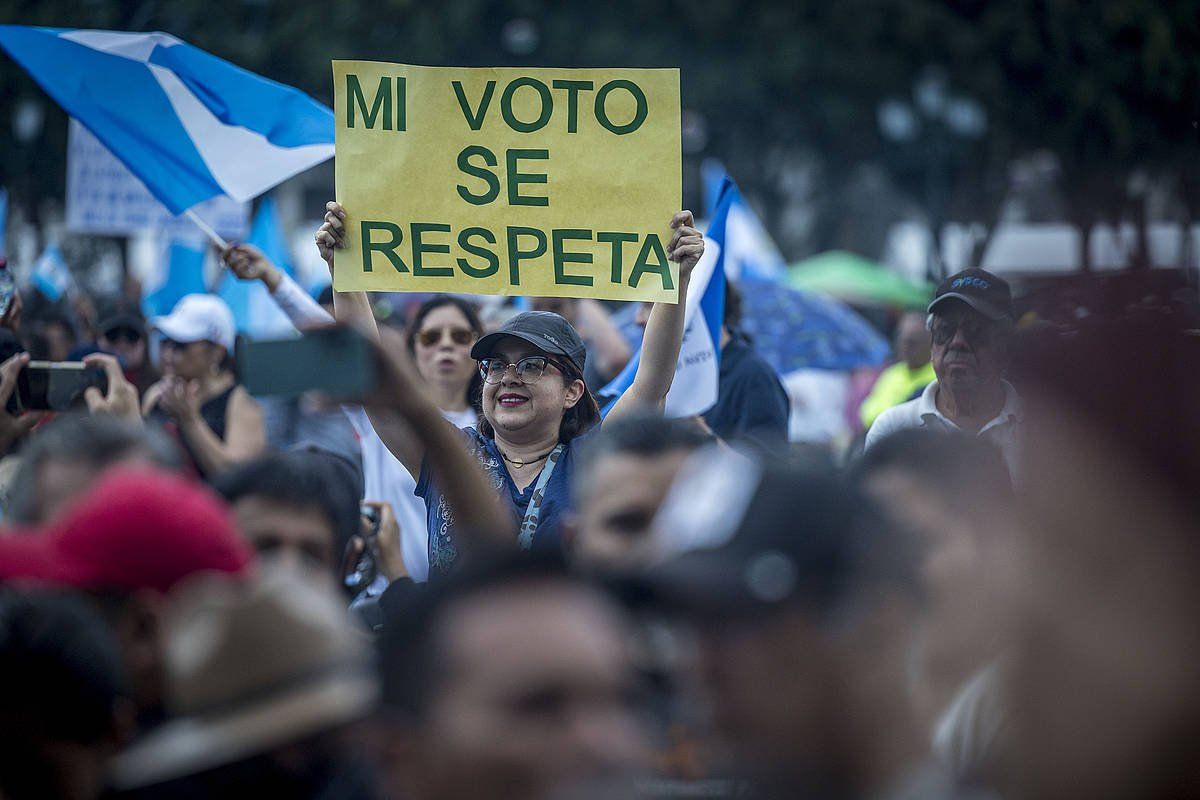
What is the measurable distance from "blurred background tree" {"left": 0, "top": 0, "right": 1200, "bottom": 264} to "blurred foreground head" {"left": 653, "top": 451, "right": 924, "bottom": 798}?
19.5 metres

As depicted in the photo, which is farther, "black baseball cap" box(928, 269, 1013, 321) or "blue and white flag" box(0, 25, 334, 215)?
"blue and white flag" box(0, 25, 334, 215)

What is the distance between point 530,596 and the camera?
2.43 meters

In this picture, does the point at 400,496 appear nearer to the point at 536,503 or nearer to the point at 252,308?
the point at 536,503

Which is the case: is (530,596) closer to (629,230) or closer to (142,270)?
(629,230)

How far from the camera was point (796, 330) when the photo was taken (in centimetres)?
1067

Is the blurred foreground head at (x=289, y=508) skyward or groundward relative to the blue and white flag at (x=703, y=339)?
groundward

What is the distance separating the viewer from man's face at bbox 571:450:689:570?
3164 mm

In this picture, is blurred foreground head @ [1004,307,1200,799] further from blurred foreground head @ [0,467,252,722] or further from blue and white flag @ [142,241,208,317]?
blue and white flag @ [142,241,208,317]

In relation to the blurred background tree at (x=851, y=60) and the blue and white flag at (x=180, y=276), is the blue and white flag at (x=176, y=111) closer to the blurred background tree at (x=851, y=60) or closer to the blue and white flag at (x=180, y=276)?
the blue and white flag at (x=180, y=276)

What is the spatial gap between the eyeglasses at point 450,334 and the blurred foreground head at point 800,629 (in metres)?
4.16

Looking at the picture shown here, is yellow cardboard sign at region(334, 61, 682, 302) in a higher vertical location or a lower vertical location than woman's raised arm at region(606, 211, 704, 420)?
higher

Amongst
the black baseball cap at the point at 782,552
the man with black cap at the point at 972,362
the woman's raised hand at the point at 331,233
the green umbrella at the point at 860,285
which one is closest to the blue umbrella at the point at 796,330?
the man with black cap at the point at 972,362

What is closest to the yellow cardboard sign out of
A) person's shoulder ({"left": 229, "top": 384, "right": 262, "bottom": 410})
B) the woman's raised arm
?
the woman's raised arm

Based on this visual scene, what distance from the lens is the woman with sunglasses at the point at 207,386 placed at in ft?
23.1
